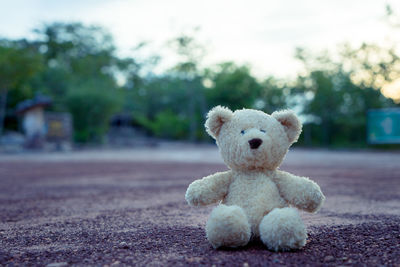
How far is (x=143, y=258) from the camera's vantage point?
77.0 inches

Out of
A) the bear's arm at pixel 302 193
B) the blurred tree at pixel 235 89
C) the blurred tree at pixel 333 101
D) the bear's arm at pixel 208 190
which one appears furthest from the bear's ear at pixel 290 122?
the blurred tree at pixel 235 89

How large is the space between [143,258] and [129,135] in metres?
37.7

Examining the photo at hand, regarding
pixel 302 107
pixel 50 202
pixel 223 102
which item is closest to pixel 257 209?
pixel 50 202

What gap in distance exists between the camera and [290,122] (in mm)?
2299

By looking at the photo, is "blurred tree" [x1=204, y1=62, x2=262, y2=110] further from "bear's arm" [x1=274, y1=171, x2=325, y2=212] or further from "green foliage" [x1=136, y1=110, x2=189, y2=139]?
"bear's arm" [x1=274, y1=171, x2=325, y2=212]

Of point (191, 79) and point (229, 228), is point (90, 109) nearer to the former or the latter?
point (191, 79)

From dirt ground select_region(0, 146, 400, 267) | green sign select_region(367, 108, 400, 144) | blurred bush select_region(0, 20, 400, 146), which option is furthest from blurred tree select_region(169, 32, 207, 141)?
dirt ground select_region(0, 146, 400, 267)

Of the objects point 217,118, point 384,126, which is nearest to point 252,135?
point 217,118

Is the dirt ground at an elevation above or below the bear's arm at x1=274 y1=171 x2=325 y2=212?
below

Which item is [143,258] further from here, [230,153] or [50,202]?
[50,202]

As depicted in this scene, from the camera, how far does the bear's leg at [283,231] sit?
1.95 metres

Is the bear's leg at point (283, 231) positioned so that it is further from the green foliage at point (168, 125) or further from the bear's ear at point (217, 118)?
the green foliage at point (168, 125)

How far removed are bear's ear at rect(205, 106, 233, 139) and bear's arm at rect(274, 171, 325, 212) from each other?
1.61 ft

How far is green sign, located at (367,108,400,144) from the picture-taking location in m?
19.5
